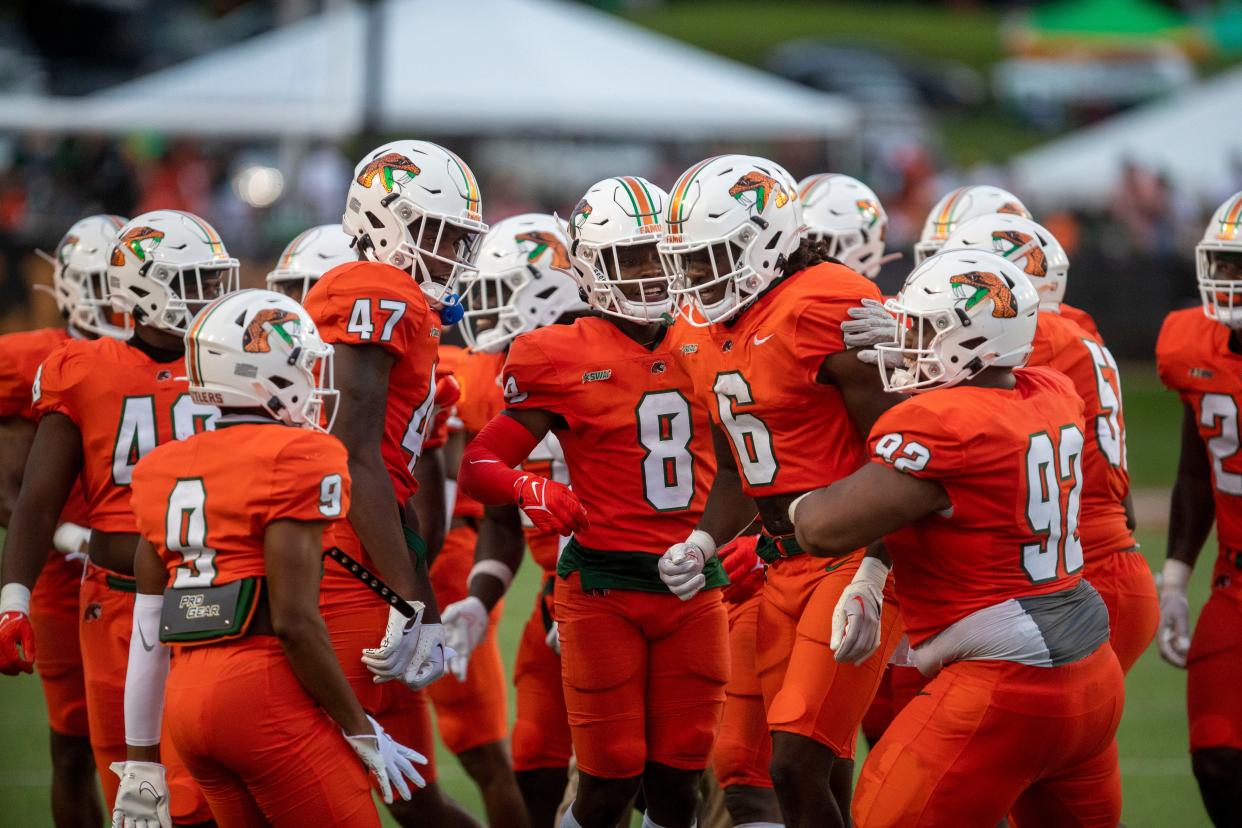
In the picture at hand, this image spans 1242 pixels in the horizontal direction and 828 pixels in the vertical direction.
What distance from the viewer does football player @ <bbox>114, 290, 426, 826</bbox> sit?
12.8 ft

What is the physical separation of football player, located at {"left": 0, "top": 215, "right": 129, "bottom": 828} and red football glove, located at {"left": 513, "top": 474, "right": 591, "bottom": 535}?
1752 millimetres

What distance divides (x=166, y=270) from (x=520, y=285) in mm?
1389

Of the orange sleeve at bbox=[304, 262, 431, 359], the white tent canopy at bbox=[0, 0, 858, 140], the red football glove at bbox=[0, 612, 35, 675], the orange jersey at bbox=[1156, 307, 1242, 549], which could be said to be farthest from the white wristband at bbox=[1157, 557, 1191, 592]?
the white tent canopy at bbox=[0, 0, 858, 140]

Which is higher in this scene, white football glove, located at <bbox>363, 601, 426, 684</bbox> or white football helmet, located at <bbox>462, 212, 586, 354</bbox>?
white football helmet, located at <bbox>462, 212, 586, 354</bbox>

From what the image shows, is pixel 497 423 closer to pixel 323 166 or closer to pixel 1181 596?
pixel 1181 596

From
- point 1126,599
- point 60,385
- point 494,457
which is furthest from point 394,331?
point 1126,599

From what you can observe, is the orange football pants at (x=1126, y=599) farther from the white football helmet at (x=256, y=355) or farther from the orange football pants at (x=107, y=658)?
the orange football pants at (x=107, y=658)

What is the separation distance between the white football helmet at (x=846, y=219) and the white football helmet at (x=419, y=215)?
6.36 ft

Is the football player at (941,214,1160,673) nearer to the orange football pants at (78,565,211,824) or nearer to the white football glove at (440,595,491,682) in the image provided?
the white football glove at (440,595,491,682)

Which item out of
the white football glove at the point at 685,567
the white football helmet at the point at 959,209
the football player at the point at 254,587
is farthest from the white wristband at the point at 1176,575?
the football player at the point at 254,587

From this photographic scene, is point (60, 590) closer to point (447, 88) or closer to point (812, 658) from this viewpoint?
point (812, 658)

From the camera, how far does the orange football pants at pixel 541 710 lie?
5.75m

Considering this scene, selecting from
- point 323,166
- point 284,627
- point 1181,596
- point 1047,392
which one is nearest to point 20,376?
point 284,627

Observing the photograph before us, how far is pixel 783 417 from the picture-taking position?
15.9 ft
